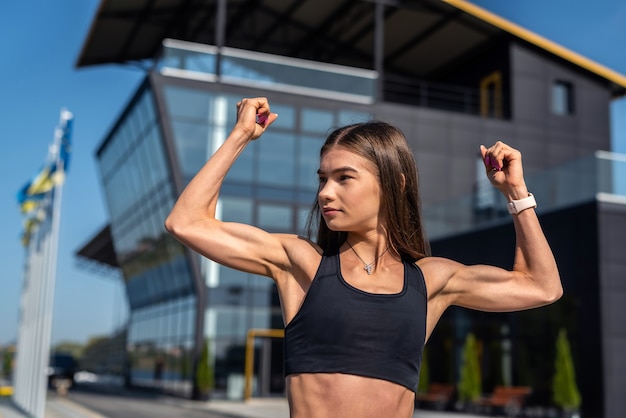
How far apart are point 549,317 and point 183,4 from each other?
18.3 metres

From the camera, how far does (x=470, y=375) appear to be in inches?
914

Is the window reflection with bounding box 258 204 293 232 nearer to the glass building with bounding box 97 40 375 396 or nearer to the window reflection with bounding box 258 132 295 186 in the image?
the glass building with bounding box 97 40 375 396

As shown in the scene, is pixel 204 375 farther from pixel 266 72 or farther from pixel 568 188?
pixel 568 188

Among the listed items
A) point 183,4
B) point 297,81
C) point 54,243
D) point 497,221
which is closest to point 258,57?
point 297,81

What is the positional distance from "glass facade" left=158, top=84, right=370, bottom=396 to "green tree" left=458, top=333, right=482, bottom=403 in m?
7.31

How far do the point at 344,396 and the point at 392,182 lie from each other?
56 centimetres

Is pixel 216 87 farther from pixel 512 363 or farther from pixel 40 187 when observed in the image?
pixel 512 363

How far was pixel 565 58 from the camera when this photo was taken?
32.2 metres

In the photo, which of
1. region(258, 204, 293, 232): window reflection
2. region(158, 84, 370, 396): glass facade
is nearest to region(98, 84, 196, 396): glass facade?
region(158, 84, 370, 396): glass facade

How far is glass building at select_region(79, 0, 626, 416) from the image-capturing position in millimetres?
28141

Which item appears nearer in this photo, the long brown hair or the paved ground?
the long brown hair

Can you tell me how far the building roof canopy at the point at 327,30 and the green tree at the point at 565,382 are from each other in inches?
581

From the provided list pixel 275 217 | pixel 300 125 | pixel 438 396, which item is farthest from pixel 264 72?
pixel 438 396

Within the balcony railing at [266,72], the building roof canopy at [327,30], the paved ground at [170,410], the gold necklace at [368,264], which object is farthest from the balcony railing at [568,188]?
the gold necklace at [368,264]
